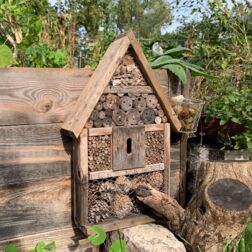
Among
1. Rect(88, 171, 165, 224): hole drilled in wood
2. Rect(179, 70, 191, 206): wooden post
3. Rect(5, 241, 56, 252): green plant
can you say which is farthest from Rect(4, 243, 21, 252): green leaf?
Rect(179, 70, 191, 206): wooden post

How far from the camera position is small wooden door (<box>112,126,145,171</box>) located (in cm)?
192

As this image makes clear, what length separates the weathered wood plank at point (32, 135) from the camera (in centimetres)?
172

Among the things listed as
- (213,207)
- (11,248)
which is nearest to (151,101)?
(213,207)

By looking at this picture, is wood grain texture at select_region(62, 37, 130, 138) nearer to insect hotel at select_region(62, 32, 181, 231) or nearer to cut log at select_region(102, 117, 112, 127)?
insect hotel at select_region(62, 32, 181, 231)

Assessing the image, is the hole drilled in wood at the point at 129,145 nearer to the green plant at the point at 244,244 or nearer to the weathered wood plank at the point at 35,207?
the weathered wood plank at the point at 35,207

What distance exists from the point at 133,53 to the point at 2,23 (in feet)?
3.06

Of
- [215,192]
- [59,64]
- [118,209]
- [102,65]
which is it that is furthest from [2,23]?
[215,192]

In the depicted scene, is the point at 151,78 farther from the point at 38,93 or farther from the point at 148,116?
the point at 38,93

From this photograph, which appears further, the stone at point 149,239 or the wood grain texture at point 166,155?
the wood grain texture at point 166,155

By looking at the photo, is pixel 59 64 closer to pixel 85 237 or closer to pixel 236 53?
pixel 85 237

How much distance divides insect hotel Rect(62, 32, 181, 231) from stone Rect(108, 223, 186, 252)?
0.05 metres

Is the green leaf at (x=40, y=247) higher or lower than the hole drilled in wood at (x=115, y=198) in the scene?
lower

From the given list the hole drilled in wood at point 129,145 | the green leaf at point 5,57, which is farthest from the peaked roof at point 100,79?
the green leaf at point 5,57

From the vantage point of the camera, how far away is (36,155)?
5.95ft
